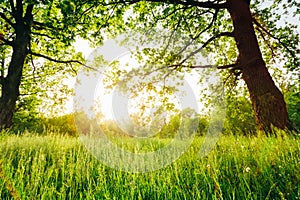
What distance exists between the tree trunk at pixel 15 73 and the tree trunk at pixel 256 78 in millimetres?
9111

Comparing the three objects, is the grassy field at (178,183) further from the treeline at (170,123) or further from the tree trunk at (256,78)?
the tree trunk at (256,78)

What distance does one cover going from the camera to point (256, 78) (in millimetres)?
7523

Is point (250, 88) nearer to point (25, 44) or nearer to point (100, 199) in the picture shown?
point (100, 199)

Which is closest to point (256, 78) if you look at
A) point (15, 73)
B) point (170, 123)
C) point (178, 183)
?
point (178, 183)

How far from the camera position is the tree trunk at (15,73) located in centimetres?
1055

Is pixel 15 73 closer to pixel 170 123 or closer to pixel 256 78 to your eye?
pixel 170 123

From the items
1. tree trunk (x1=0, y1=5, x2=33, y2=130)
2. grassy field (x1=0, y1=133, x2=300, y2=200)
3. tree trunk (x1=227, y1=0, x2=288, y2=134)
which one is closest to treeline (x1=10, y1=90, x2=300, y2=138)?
tree trunk (x1=227, y1=0, x2=288, y2=134)

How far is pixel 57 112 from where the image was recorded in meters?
25.5

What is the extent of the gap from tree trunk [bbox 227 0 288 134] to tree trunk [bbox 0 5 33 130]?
911cm

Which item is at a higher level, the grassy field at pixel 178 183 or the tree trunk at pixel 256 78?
the tree trunk at pixel 256 78

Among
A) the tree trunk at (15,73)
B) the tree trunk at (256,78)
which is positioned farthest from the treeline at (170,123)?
the tree trunk at (15,73)

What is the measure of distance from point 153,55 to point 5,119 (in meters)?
6.84

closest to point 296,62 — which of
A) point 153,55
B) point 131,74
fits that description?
point 153,55

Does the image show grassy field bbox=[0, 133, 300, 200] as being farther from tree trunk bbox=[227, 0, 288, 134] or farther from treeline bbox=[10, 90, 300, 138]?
tree trunk bbox=[227, 0, 288, 134]
